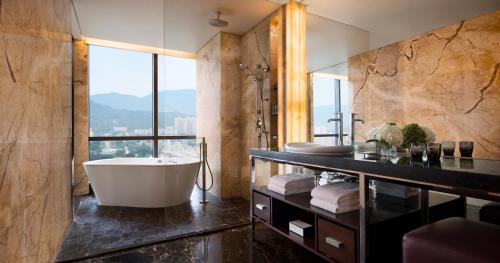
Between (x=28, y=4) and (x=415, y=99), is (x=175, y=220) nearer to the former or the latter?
(x=28, y=4)

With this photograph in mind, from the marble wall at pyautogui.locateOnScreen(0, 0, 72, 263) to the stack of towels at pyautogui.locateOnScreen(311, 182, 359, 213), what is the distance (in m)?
1.61

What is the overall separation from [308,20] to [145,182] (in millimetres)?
2543

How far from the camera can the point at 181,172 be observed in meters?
3.02

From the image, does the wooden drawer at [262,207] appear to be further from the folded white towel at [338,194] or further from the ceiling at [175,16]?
the ceiling at [175,16]

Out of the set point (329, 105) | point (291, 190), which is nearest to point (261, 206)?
point (291, 190)

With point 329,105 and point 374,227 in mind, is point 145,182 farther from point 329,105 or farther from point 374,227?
point 374,227

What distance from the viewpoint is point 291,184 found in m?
2.05

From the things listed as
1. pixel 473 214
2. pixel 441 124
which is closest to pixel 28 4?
pixel 441 124

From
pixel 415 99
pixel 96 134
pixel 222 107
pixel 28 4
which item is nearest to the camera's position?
pixel 28 4

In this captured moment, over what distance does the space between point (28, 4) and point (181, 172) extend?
2003mm

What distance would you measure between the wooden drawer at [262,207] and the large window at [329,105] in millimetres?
834

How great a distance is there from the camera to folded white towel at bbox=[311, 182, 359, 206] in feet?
5.23

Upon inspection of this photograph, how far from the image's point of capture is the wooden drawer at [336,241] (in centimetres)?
143

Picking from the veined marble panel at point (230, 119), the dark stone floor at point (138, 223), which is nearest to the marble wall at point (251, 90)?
the veined marble panel at point (230, 119)
